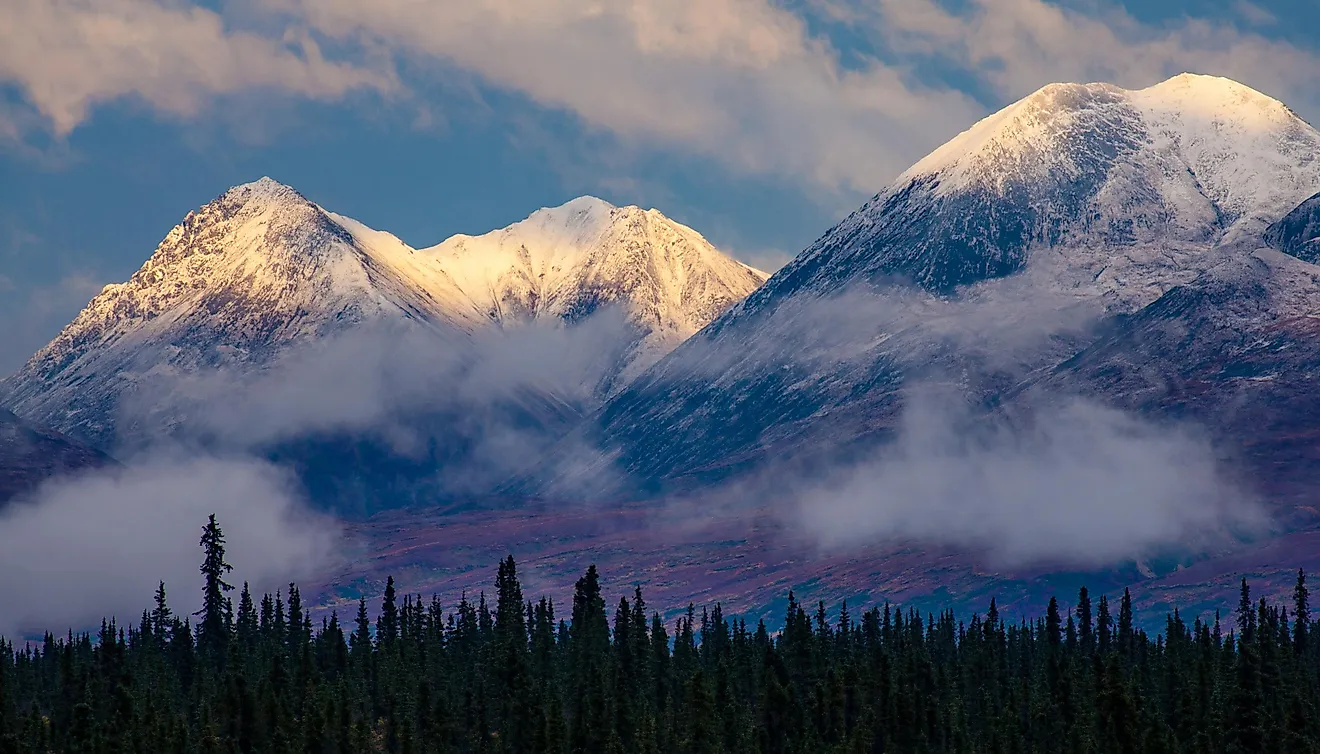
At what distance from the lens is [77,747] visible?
180m

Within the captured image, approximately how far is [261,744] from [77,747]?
1700cm

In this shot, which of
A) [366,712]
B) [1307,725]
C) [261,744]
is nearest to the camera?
[1307,725]

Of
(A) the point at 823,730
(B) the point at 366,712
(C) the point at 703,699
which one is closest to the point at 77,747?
(B) the point at 366,712

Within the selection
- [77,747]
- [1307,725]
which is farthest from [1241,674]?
[77,747]

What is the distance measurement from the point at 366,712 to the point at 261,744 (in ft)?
56.9

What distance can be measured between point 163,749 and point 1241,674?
316 ft

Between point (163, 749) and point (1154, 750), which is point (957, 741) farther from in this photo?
point (163, 749)

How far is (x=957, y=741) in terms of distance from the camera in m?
189

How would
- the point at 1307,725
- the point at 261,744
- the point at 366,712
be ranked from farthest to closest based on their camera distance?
the point at 366,712, the point at 261,744, the point at 1307,725

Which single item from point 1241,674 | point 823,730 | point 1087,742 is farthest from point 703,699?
point 1241,674

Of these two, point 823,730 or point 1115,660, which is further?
point 823,730

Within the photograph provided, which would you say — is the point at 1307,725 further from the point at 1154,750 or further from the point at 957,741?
the point at 957,741

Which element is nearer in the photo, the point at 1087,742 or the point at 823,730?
the point at 1087,742

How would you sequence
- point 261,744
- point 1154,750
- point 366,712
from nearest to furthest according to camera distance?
point 1154,750 < point 261,744 < point 366,712
